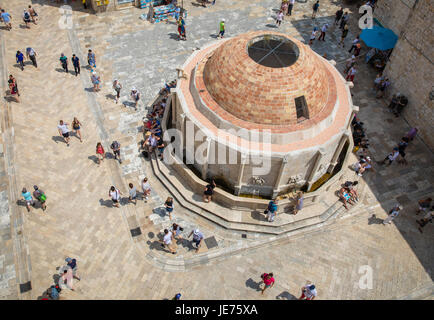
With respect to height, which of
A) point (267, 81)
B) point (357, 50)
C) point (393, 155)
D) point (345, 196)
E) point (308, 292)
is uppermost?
point (267, 81)

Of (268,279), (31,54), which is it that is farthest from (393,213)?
(31,54)

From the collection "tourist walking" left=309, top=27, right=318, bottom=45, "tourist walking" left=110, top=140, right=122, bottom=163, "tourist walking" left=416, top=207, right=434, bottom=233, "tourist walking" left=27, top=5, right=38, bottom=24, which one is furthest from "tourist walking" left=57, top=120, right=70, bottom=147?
"tourist walking" left=416, top=207, right=434, bottom=233

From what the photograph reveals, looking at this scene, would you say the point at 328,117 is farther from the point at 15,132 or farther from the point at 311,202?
the point at 15,132

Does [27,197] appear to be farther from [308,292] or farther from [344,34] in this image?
[344,34]

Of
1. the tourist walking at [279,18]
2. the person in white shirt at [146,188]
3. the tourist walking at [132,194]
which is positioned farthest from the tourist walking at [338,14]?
the tourist walking at [132,194]

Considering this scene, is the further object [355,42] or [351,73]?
[355,42]

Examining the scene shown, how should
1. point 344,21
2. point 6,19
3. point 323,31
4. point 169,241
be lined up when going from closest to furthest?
point 169,241, point 6,19, point 323,31, point 344,21

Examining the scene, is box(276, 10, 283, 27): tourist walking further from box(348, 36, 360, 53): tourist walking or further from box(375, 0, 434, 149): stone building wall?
box(375, 0, 434, 149): stone building wall
